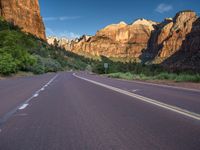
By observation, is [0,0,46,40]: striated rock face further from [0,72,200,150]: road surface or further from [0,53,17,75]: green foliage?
[0,72,200,150]: road surface

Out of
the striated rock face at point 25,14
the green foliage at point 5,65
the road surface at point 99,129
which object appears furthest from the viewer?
the striated rock face at point 25,14

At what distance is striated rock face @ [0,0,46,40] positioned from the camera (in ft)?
523

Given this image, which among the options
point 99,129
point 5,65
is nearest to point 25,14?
point 5,65

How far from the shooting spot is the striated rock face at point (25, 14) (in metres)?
159

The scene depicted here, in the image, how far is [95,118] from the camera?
8289 millimetres

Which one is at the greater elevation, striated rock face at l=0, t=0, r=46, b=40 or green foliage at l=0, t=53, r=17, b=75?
striated rock face at l=0, t=0, r=46, b=40

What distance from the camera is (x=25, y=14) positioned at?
573 feet

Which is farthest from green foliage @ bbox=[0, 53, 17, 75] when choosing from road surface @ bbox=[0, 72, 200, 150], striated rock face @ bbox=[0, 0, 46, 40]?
striated rock face @ bbox=[0, 0, 46, 40]

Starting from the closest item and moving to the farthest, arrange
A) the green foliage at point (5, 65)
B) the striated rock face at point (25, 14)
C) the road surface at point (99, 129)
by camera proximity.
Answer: the road surface at point (99, 129)
the green foliage at point (5, 65)
the striated rock face at point (25, 14)

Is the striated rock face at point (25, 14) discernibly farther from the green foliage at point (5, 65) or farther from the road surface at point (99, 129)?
the road surface at point (99, 129)

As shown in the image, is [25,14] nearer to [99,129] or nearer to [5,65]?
[5,65]

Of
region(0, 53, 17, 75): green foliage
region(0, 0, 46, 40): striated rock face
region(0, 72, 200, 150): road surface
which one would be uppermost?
region(0, 0, 46, 40): striated rock face

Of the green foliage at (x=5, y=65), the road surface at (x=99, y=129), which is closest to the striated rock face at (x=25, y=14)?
the green foliage at (x=5, y=65)

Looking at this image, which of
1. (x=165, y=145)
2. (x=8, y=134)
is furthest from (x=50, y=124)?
(x=165, y=145)
